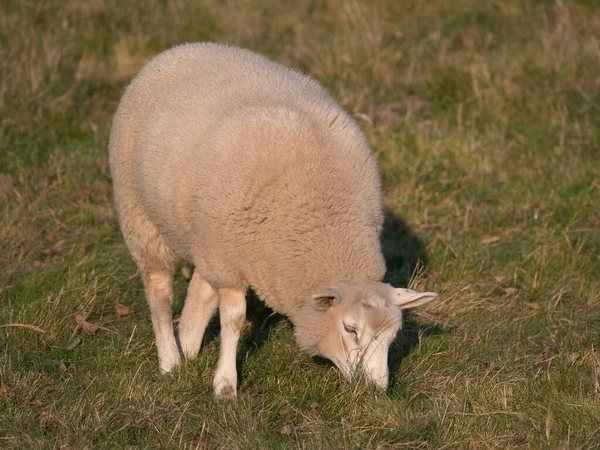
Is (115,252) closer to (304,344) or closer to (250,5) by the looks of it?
(304,344)

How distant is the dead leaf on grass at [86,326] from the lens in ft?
16.4

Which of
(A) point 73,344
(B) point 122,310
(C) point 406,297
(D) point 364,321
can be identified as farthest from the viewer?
(B) point 122,310

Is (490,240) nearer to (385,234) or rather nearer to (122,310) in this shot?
(385,234)

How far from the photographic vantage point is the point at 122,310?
5.36 meters

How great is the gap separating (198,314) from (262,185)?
3.58ft

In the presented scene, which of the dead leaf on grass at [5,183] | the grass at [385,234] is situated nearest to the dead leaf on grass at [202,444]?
the grass at [385,234]

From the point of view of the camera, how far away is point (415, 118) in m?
7.68

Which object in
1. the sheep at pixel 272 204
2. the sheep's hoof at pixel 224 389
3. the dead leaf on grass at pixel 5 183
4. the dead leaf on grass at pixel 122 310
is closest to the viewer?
the sheep at pixel 272 204

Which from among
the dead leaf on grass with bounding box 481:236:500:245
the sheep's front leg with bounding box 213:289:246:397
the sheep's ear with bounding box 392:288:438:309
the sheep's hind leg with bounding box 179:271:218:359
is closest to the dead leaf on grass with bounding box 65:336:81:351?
the sheep's hind leg with bounding box 179:271:218:359

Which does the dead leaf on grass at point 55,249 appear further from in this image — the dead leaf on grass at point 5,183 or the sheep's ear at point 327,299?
the sheep's ear at point 327,299

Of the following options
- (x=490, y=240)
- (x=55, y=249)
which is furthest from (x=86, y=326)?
(x=490, y=240)

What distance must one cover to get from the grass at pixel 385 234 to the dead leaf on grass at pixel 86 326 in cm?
4

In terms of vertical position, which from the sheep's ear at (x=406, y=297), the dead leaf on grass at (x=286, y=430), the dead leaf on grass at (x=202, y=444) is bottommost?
the dead leaf on grass at (x=286, y=430)

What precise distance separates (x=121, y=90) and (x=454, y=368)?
425cm
